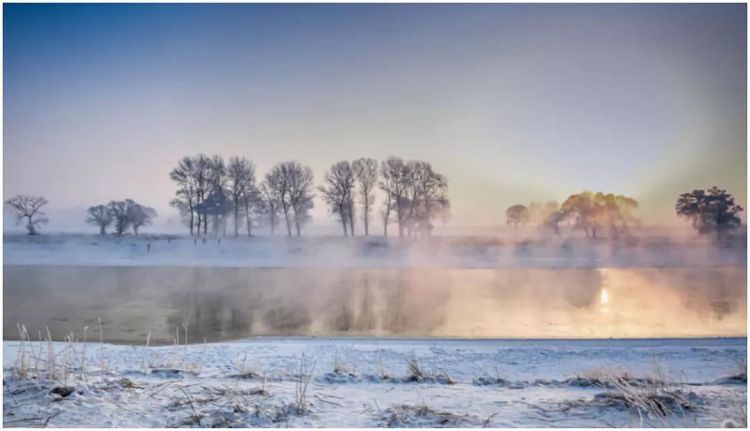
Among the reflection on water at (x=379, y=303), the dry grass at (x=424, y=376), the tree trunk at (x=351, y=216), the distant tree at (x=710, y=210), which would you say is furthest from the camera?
the tree trunk at (x=351, y=216)

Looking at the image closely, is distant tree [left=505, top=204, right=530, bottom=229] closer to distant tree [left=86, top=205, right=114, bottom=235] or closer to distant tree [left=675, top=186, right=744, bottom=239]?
distant tree [left=675, top=186, right=744, bottom=239]

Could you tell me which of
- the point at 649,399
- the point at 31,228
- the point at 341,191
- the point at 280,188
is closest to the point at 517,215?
the point at 341,191

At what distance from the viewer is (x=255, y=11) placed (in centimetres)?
707

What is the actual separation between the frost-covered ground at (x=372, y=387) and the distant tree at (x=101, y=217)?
836 cm

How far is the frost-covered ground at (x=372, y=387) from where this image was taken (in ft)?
11.7

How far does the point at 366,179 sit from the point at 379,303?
4243 mm

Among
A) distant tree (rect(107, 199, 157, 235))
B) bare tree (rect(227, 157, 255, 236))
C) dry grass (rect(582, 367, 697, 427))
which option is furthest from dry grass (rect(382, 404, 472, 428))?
distant tree (rect(107, 199, 157, 235))

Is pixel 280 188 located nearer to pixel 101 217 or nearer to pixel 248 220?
pixel 248 220

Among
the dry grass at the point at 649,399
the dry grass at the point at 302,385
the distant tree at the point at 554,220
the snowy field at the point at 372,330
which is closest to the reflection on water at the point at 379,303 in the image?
the snowy field at the point at 372,330

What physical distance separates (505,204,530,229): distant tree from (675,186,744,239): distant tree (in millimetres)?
3569

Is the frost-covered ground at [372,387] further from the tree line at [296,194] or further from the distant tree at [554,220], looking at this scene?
the distant tree at [554,220]

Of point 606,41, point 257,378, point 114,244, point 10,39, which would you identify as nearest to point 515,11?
point 606,41

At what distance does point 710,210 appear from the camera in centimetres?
1042

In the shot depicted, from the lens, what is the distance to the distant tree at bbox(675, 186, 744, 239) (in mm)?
9070
